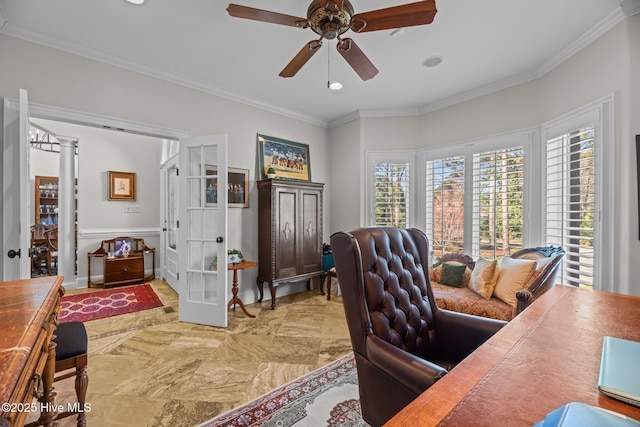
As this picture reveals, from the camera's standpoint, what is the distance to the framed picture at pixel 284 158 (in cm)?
399

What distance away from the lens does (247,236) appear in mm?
3840

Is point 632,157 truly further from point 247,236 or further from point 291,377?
point 247,236

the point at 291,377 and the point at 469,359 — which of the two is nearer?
the point at 469,359

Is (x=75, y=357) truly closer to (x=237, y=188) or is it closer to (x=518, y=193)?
(x=237, y=188)

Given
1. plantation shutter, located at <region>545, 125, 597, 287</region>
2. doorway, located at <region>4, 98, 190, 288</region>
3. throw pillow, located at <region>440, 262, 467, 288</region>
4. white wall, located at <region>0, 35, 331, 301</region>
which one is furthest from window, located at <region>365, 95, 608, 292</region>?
doorway, located at <region>4, 98, 190, 288</region>

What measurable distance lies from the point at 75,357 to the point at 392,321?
1688mm

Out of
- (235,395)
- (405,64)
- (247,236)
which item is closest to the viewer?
(235,395)

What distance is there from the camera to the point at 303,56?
2.06 meters

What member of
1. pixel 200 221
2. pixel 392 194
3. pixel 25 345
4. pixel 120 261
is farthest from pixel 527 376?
pixel 120 261

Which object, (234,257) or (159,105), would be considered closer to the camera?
(159,105)

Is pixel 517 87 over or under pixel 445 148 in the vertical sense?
over

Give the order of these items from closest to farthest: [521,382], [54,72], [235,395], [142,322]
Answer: [521,382] → [235,395] → [54,72] → [142,322]

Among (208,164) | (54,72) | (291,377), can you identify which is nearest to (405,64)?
(208,164)

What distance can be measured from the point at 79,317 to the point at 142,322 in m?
0.83
